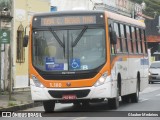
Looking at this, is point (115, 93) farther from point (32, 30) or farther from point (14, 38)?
point (14, 38)

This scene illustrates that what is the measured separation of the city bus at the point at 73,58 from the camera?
17625mm

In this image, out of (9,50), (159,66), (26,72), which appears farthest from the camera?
(159,66)

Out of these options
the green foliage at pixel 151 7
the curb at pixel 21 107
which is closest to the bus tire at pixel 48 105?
the curb at pixel 21 107

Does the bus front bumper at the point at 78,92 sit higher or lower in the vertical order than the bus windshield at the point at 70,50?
lower

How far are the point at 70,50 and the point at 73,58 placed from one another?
27 cm

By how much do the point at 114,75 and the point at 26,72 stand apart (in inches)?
507

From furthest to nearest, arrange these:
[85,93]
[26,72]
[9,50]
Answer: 1. [26,72]
2. [9,50]
3. [85,93]

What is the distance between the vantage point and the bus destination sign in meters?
18.2

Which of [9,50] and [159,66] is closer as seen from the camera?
[9,50]

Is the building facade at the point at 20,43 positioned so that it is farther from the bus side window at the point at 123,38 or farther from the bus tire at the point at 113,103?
the bus tire at the point at 113,103

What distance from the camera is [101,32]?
1814 centimetres

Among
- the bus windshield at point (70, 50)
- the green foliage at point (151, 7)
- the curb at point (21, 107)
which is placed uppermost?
the green foliage at point (151, 7)

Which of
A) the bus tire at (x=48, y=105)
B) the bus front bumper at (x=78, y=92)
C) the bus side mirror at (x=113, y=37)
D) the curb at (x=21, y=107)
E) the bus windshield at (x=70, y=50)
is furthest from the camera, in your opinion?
the curb at (x=21, y=107)

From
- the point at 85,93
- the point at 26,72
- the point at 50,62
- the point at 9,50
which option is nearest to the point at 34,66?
the point at 50,62
